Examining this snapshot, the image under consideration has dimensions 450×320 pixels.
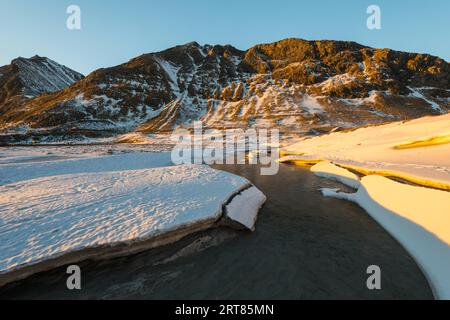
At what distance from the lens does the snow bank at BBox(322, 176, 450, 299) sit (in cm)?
855

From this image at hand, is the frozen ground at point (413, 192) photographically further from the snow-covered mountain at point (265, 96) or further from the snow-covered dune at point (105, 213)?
the snow-covered mountain at point (265, 96)

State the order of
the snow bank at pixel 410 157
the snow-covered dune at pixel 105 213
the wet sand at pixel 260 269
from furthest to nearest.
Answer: the snow bank at pixel 410 157, the snow-covered dune at pixel 105 213, the wet sand at pixel 260 269

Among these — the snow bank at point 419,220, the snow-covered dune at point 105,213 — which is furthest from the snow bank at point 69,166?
the snow bank at point 419,220

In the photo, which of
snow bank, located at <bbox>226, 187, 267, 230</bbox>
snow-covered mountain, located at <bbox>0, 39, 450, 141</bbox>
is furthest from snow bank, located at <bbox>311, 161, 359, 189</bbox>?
snow-covered mountain, located at <bbox>0, 39, 450, 141</bbox>

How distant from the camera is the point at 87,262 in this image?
8.98 metres

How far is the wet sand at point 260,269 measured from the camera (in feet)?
25.6

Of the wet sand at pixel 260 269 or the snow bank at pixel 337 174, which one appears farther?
the snow bank at pixel 337 174

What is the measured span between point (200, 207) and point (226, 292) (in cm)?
549

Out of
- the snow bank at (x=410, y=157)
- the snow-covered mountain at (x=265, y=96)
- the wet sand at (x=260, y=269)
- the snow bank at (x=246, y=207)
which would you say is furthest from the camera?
the snow-covered mountain at (x=265, y=96)

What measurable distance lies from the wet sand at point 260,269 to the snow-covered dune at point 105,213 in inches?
20.8

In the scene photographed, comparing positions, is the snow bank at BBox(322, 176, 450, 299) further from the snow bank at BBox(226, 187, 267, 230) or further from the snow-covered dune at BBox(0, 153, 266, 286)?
the snow-covered dune at BBox(0, 153, 266, 286)

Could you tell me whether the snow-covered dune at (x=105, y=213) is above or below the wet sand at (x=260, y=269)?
above

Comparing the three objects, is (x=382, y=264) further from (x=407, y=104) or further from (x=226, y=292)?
(x=407, y=104)

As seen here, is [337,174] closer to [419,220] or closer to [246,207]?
[419,220]
